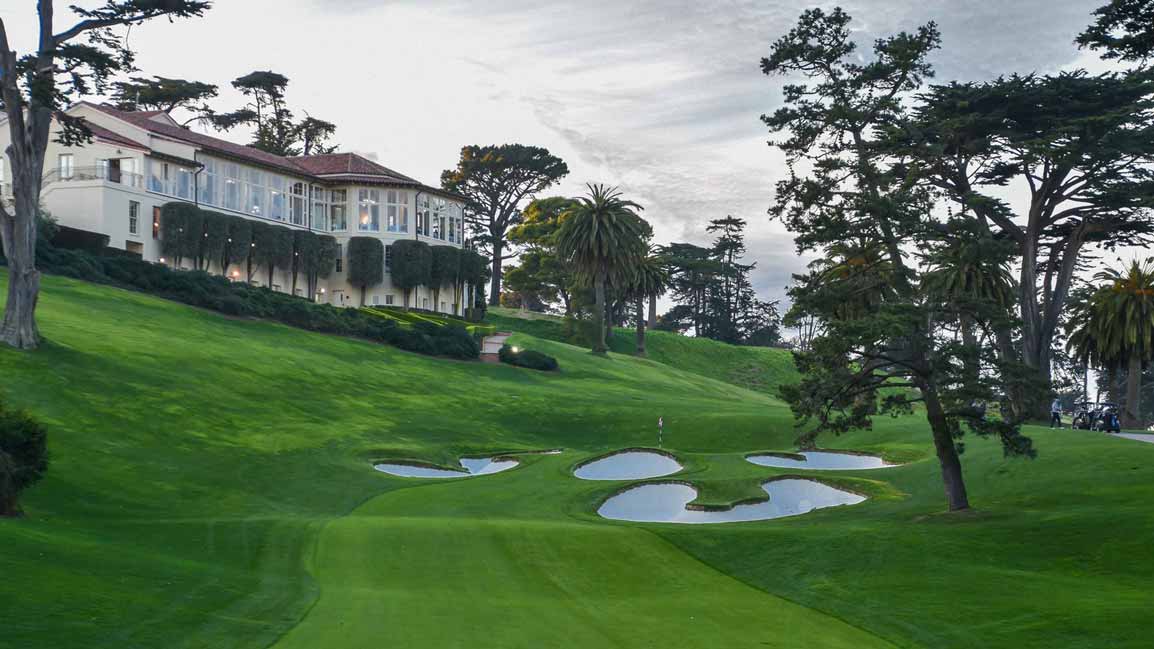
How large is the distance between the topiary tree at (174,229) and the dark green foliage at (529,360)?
1052 inches

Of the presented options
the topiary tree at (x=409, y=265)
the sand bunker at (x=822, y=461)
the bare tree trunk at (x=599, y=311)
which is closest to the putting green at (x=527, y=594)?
the sand bunker at (x=822, y=461)

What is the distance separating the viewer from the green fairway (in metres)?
16.9

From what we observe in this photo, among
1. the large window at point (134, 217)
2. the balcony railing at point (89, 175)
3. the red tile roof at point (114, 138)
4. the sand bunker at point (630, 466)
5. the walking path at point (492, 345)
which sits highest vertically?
the red tile roof at point (114, 138)

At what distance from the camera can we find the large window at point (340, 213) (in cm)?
9938

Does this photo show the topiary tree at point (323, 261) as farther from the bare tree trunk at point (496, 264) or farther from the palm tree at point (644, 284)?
the bare tree trunk at point (496, 264)

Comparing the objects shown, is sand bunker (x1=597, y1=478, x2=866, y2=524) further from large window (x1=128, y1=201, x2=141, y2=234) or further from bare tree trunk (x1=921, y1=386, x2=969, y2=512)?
large window (x1=128, y1=201, x2=141, y2=234)

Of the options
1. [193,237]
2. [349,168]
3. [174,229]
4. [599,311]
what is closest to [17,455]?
[174,229]

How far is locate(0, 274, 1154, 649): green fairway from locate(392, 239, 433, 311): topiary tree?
42436mm

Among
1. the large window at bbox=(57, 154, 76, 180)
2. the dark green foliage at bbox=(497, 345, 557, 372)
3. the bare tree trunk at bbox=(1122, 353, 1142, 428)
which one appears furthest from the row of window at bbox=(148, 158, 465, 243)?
the bare tree trunk at bbox=(1122, 353, 1142, 428)

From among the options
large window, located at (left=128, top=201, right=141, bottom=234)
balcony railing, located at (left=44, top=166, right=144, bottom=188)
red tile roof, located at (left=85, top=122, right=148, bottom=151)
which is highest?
red tile roof, located at (left=85, top=122, right=148, bottom=151)

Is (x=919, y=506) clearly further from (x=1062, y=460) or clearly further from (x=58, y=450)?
(x=58, y=450)

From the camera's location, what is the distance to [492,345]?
267 feet

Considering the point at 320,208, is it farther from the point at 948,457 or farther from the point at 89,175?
the point at 948,457

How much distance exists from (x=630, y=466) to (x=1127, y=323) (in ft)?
112
